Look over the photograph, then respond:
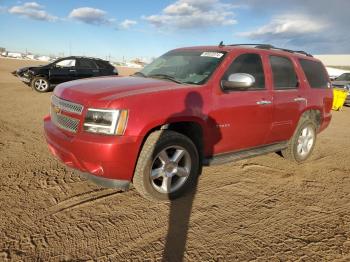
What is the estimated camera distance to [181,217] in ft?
12.3

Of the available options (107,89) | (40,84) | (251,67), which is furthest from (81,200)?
(40,84)

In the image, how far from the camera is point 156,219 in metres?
3.67

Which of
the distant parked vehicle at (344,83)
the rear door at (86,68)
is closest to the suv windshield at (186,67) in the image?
the rear door at (86,68)

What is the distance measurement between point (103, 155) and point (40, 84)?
12390mm

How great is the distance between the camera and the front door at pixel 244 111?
445 centimetres

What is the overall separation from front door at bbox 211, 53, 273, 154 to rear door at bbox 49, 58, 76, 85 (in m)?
11.4

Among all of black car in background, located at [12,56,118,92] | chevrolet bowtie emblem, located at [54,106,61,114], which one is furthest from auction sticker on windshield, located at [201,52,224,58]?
black car in background, located at [12,56,118,92]

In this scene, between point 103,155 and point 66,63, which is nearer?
point 103,155

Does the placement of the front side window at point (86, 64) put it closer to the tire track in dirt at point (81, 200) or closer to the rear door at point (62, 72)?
the rear door at point (62, 72)

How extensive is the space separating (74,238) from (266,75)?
11.7 ft

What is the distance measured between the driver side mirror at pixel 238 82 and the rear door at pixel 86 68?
11.7 m

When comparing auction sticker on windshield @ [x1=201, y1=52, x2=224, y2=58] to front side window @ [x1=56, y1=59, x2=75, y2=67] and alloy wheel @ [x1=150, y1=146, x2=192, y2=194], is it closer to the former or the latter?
alloy wheel @ [x1=150, y1=146, x2=192, y2=194]

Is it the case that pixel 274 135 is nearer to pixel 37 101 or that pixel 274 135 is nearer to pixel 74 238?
pixel 74 238

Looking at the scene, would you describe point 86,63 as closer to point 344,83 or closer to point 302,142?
point 302,142
